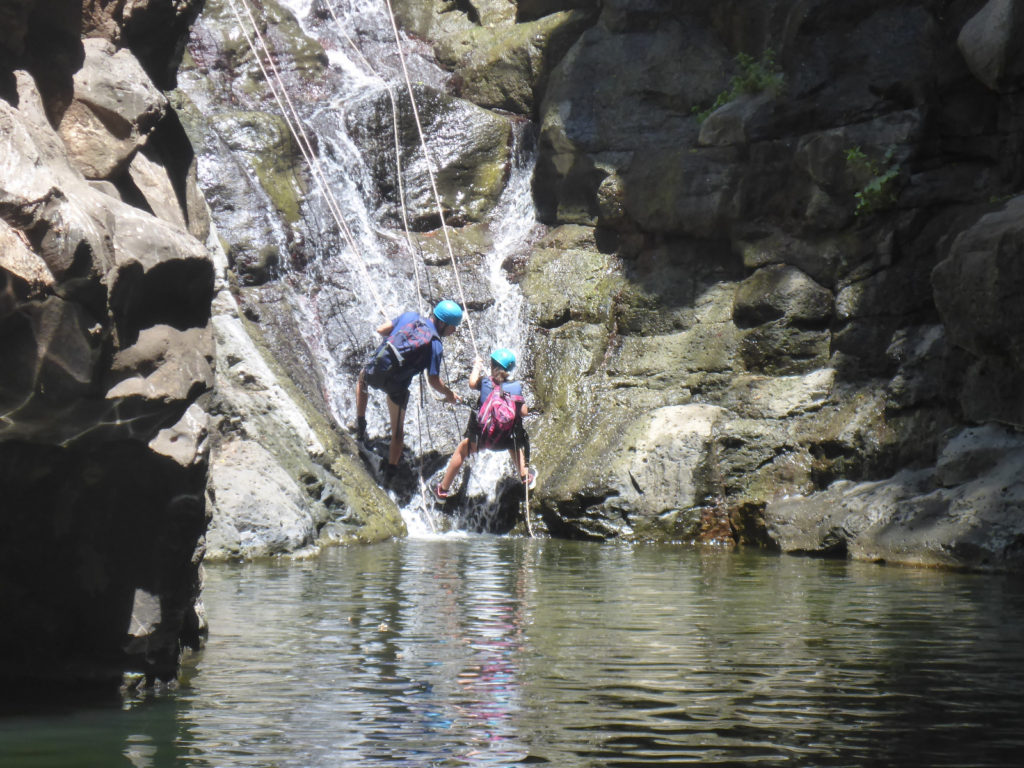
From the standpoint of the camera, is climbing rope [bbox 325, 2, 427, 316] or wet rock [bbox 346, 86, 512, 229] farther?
wet rock [bbox 346, 86, 512, 229]

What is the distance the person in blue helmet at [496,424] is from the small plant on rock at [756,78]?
4637 millimetres

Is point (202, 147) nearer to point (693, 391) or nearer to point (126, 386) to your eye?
point (693, 391)

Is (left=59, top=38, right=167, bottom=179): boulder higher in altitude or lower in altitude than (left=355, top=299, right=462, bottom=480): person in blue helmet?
lower

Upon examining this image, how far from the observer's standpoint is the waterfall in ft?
43.7

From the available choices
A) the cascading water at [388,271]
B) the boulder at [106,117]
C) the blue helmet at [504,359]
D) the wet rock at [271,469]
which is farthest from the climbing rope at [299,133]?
the boulder at [106,117]

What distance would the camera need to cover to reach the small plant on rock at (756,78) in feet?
44.5

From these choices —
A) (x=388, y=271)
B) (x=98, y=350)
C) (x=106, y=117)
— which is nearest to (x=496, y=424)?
(x=388, y=271)

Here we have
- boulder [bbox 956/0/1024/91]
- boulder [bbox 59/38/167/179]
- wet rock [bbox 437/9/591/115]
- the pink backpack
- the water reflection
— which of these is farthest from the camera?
wet rock [bbox 437/9/591/115]

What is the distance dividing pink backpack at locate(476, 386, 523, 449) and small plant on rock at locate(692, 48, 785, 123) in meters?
4.96

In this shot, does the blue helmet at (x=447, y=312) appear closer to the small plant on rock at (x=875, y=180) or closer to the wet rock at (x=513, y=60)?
the small plant on rock at (x=875, y=180)

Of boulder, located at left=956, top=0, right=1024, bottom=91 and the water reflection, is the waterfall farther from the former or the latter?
boulder, located at left=956, top=0, right=1024, bottom=91

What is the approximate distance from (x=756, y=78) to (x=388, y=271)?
522 cm

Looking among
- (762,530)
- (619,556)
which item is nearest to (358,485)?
(619,556)

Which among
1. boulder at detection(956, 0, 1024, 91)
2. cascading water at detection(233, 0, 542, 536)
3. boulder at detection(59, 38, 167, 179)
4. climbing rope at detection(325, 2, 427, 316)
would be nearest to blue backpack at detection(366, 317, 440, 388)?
cascading water at detection(233, 0, 542, 536)
